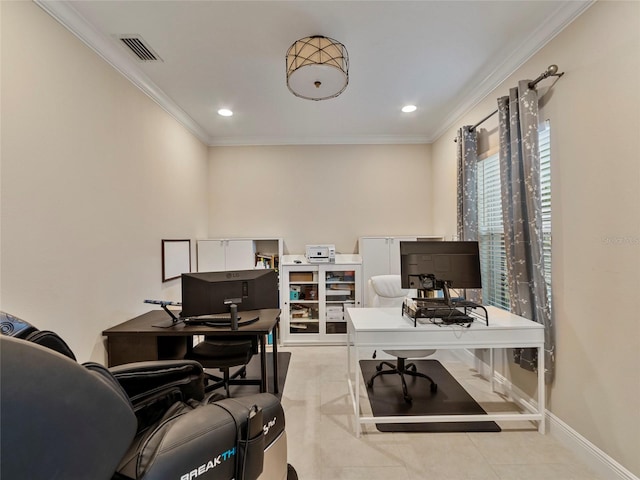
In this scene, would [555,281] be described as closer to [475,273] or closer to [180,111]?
[475,273]

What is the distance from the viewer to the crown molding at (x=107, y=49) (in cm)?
177

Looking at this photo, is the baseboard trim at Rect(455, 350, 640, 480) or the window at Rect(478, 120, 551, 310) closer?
the baseboard trim at Rect(455, 350, 640, 480)

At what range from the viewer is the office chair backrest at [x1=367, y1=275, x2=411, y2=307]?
3.15 meters

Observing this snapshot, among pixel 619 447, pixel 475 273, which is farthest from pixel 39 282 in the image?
pixel 619 447

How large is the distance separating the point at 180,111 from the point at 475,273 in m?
3.44

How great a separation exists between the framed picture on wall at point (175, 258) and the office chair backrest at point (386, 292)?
209cm

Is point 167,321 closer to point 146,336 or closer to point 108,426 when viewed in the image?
point 146,336

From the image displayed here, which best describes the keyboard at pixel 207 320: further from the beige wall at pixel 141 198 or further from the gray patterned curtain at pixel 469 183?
the gray patterned curtain at pixel 469 183

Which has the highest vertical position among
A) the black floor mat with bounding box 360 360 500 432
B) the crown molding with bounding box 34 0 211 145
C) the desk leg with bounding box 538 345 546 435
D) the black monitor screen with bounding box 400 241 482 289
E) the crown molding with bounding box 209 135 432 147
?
the crown molding with bounding box 209 135 432 147

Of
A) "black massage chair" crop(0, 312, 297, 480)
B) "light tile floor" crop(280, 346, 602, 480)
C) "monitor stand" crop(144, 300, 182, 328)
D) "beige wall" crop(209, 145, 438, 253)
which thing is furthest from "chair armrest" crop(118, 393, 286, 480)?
"beige wall" crop(209, 145, 438, 253)

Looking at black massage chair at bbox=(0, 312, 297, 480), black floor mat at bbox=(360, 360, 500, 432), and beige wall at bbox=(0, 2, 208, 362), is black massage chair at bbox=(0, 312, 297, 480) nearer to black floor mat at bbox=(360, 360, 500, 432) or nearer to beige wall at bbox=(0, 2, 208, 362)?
beige wall at bbox=(0, 2, 208, 362)

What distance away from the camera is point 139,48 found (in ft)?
7.32

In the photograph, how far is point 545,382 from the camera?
212 cm

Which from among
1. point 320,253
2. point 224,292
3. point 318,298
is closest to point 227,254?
point 320,253
